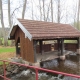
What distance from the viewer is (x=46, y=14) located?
98.3 ft

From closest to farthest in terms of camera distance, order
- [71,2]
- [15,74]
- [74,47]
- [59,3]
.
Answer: [15,74]
[74,47]
[59,3]
[71,2]

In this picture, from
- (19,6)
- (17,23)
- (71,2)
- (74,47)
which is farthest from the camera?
(71,2)

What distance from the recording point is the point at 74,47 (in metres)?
16.5

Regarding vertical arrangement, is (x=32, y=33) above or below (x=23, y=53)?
above

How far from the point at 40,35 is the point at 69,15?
27.7 meters

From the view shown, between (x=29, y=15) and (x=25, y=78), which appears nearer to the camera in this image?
(x=25, y=78)

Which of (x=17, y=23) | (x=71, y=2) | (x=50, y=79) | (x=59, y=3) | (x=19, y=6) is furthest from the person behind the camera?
(x=71, y=2)

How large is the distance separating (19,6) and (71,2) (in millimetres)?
14602

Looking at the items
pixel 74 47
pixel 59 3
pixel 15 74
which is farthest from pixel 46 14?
pixel 15 74

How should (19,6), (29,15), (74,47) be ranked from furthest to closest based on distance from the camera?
(29,15) → (19,6) → (74,47)

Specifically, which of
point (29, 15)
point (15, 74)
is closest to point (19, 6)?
point (29, 15)

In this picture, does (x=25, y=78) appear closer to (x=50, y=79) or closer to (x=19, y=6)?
(x=50, y=79)

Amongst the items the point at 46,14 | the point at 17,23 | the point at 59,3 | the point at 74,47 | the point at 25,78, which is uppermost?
the point at 59,3

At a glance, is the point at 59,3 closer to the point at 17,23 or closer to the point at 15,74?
the point at 17,23
